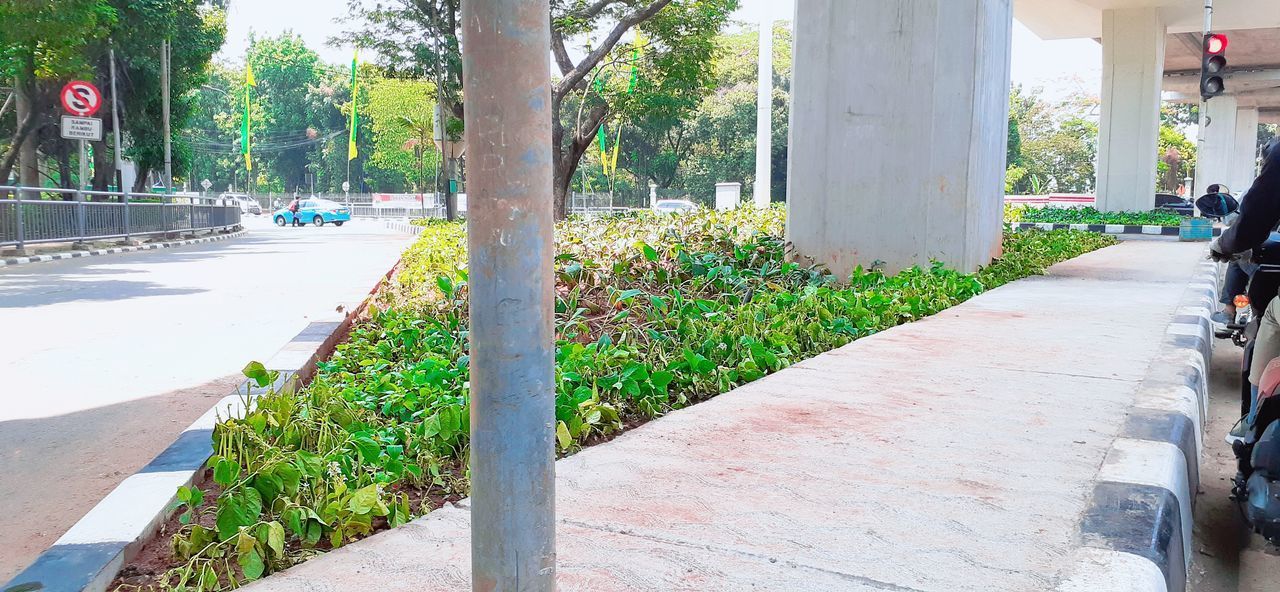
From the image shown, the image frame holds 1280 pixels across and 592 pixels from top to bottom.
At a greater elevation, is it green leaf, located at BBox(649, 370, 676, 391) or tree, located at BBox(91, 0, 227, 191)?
tree, located at BBox(91, 0, 227, 191)

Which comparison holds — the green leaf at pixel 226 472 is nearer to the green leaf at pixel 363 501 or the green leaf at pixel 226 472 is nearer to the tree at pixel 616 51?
the green leaf at pixel 363 501

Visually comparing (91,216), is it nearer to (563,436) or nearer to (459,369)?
(459,369)

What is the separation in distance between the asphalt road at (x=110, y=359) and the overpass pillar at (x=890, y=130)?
14.0 feet

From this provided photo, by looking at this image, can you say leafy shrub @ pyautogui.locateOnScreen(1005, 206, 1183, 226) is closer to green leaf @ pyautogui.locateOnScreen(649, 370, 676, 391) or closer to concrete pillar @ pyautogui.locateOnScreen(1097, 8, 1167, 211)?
concrete pillar @ pyautogui.locateOnScreen(1097, 8, 1167, 211)

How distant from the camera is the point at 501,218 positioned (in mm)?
1471

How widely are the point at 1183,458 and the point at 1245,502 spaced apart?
226 mm

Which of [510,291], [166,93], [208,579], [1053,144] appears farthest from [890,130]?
[1053,144]

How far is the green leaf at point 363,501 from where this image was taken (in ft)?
8.40

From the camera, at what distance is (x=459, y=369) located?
4051 millimetres

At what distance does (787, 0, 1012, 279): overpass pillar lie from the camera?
7652mm

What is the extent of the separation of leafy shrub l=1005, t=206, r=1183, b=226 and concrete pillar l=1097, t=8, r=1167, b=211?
0.77 metres

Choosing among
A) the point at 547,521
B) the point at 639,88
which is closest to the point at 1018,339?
the point at 547,521

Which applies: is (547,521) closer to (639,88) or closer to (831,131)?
(831,131)

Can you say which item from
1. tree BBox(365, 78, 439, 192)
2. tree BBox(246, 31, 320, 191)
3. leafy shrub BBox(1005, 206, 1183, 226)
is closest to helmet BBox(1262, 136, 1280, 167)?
leafy shrub BBox(1005, 206, 1183, 226)
